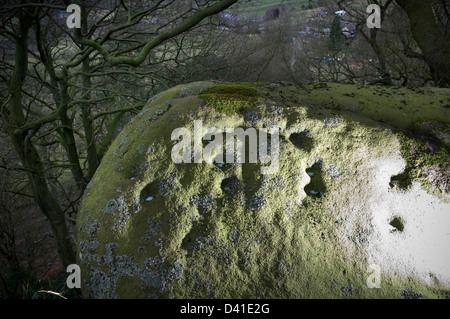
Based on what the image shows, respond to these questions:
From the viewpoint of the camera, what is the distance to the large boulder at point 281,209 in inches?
85.0

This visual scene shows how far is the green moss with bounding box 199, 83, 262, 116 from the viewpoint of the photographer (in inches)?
110

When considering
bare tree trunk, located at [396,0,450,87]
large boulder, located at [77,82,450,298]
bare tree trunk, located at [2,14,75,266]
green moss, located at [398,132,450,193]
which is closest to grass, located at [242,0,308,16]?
bare tree trunk, located at [396,0,450,87]

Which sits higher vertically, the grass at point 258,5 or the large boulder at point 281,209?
the grass at point 258,5

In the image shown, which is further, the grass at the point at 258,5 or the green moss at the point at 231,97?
the grass at the point at 258,5

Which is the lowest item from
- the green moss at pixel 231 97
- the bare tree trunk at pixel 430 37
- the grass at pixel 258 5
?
the green moss at pixel 231 97

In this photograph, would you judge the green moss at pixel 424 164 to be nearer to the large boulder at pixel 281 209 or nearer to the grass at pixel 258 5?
the large boulder at pixel 281 209

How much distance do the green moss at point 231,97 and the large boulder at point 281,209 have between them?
15 millimetres

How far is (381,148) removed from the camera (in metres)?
2.54

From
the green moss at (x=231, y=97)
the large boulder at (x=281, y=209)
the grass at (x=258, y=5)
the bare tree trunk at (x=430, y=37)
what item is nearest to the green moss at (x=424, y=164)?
the large boulder at (x=281, y=209)

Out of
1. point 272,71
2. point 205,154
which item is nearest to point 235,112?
point 205,154

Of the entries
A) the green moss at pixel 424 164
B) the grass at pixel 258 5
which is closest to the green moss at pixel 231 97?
the green moss at pixel 424 164

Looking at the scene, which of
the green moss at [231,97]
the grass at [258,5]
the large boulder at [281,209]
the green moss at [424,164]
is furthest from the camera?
the grass at [258,5]

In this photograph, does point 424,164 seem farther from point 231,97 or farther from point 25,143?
point 25,143

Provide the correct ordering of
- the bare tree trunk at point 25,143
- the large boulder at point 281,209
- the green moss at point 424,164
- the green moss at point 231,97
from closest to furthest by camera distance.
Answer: the large boulder at point 281,209, the green moss at point 424,164, the green moss at point 231,97, the bare tree trunk at point 25,143
